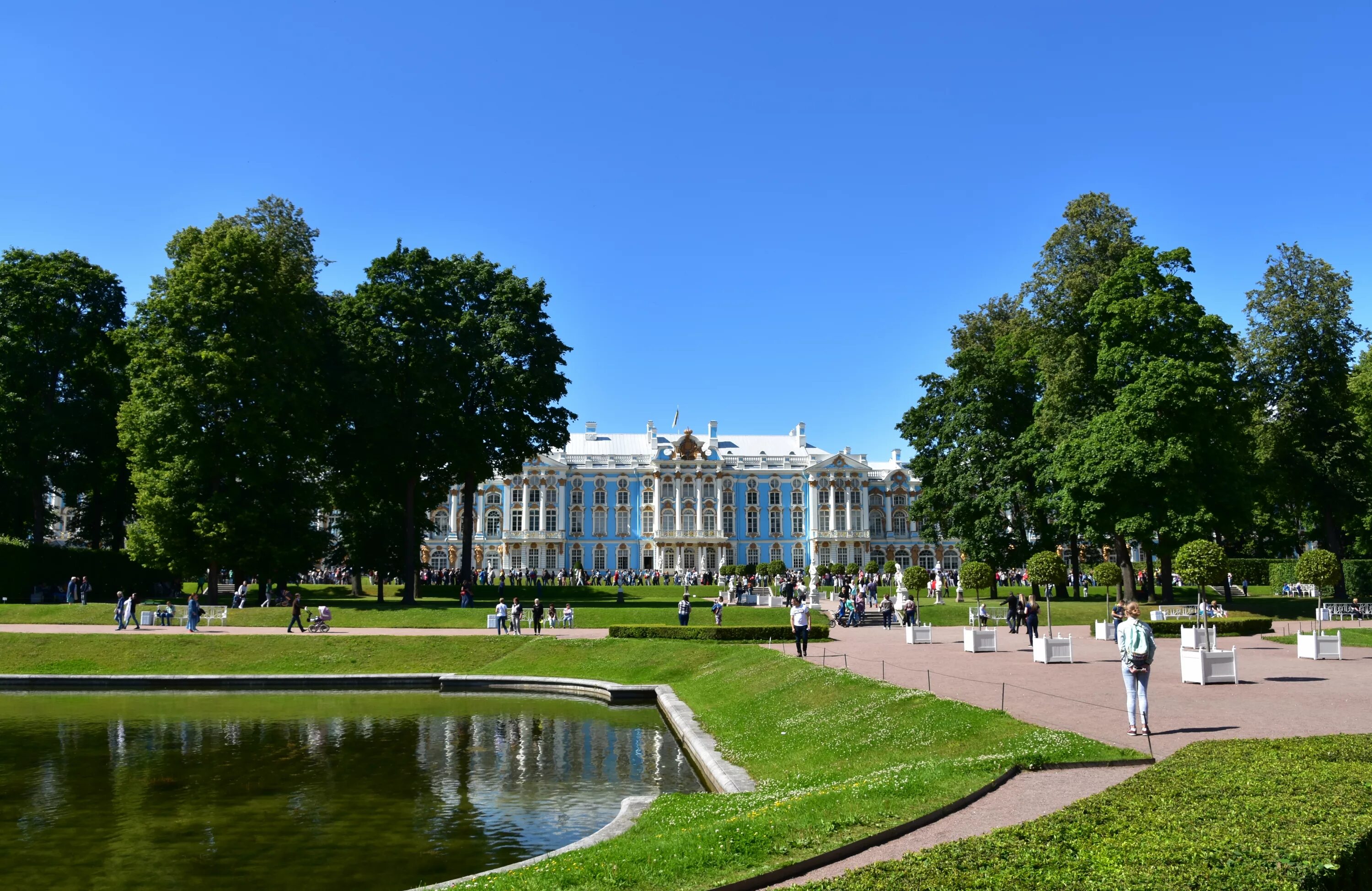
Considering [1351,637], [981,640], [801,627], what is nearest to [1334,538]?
[1351,637]

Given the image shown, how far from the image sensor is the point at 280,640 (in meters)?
26.7

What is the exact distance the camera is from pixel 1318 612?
2158cm

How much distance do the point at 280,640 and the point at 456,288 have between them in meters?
17.1

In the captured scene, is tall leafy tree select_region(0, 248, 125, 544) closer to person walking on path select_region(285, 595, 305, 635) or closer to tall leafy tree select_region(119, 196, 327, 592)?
tall leafy tree select_region(119, 196, 327, 592)

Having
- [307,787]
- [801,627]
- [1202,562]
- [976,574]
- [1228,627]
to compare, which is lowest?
[307,787]

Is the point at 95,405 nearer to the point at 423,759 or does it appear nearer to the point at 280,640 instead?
the point at 280,640

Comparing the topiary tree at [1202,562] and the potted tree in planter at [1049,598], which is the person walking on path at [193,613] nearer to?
the potted tree in planter at [1049,598]

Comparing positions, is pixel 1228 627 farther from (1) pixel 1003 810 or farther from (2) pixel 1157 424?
(1) pixel 1003 810

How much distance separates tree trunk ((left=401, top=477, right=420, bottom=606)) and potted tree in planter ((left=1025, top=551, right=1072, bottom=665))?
68.8ft

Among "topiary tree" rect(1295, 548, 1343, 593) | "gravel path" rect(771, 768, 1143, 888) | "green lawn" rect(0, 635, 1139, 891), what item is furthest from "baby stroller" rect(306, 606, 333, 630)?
"topiary tree" rect(1295, 548, 1343, 593)

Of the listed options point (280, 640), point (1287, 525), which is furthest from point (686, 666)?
point (1287, 525)

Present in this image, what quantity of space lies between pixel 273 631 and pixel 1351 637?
28526 mm

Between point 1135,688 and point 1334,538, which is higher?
point 1334,538

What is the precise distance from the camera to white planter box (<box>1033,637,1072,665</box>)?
19469 millimetres
